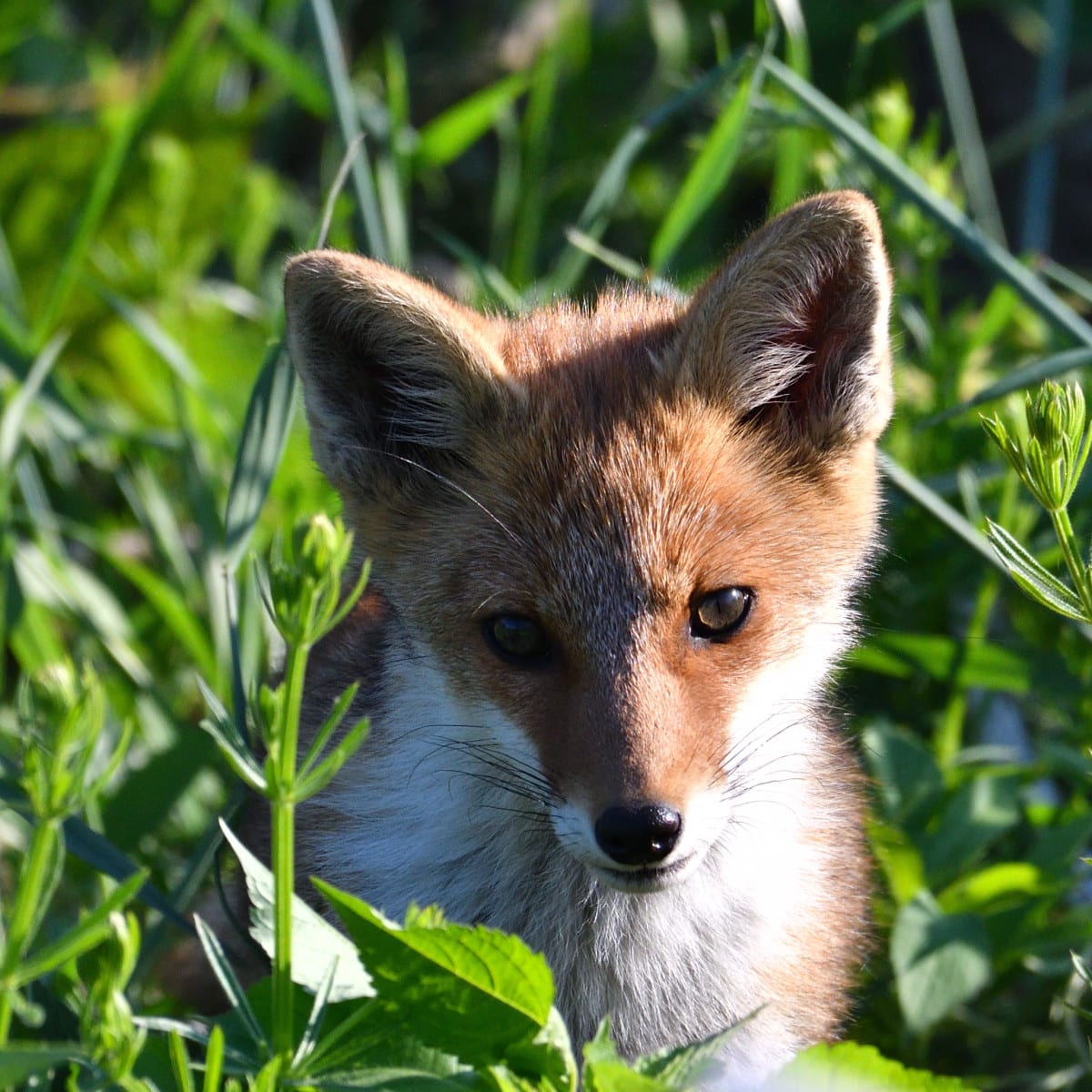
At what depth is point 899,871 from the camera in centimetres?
318

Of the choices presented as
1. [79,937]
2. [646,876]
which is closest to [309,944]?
[79,937]

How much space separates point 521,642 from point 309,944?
2.24 ft

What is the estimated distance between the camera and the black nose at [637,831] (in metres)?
2.22

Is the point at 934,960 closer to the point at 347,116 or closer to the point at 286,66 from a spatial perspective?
the point at 347,116

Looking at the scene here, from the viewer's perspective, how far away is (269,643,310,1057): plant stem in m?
1.81

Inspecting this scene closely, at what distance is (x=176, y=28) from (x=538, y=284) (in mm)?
2333

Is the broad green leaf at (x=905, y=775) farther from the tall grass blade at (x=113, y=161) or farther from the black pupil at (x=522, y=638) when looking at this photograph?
the tall grass blade at (x=113, y=161)

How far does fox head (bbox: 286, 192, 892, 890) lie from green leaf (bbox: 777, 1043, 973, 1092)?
1.29ft

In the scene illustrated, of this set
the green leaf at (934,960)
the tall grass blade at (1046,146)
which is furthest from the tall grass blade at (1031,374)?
the tall grass blade at (1046,146)

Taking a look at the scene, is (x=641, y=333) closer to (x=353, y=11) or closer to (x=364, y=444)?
(x=364, y=444)

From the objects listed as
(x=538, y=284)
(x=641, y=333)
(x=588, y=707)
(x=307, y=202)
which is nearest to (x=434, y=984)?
(x=588, y=707)

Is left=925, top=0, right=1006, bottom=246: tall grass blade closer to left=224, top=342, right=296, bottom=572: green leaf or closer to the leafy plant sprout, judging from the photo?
left=224, top=342, right=296, bottom=572: green leaf

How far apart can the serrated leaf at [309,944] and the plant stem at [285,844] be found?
12 cm

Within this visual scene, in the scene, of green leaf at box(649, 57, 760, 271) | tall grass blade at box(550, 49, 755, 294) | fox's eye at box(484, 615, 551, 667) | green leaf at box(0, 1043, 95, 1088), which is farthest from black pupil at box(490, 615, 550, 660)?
green leaf at box(649, 57, 760, 271)
